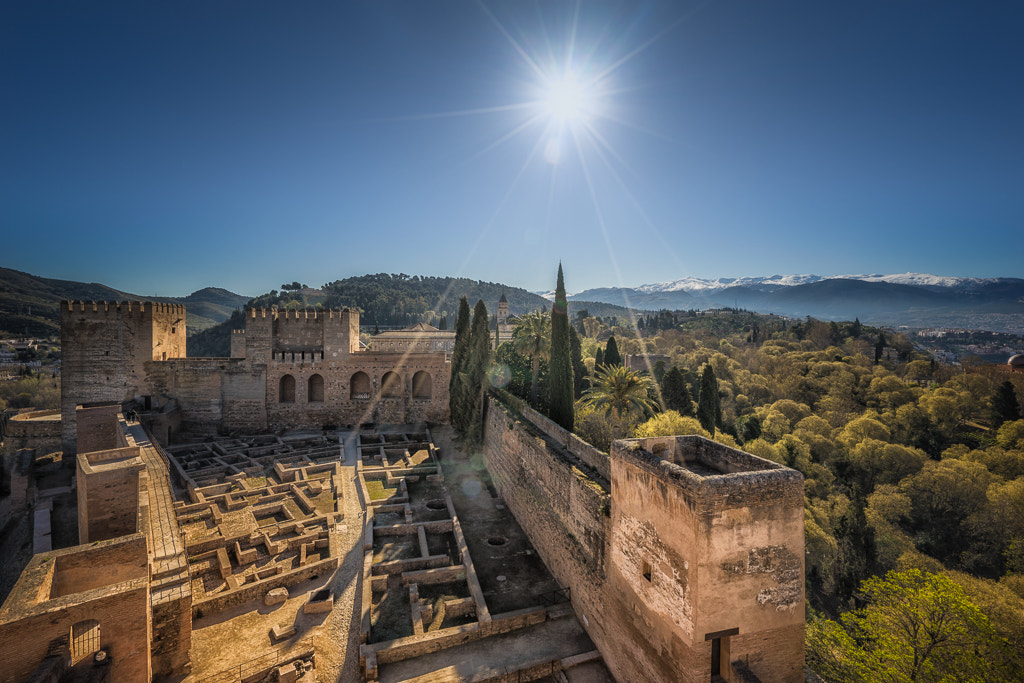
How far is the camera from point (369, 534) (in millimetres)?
13992

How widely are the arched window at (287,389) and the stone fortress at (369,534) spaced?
456 millimetres

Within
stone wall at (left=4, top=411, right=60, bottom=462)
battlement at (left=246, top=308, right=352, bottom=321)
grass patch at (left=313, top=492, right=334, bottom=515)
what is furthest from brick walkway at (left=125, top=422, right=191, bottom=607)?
stone wall at (left=4, top=411, right=60, bottom=462)

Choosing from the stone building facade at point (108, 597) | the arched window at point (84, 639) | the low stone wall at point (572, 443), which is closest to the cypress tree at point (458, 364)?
the low stone wall at point (572, 443)

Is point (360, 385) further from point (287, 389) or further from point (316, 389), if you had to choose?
point (287, 389)

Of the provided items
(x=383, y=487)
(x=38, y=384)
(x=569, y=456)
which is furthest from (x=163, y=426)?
(x=38, y=384)

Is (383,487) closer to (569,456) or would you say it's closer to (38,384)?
(569,456)

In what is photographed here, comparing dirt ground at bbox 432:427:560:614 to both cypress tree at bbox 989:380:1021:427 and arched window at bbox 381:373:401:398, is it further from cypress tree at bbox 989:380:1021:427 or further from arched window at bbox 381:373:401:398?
cypress tree at bbox 989:380:1021:427

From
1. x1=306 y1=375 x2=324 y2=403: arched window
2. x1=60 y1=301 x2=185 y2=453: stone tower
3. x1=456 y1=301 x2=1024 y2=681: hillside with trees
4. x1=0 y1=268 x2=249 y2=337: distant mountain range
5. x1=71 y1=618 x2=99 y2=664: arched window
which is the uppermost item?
x1=0 y1=268 x2=249 y2=337: distant mountain range

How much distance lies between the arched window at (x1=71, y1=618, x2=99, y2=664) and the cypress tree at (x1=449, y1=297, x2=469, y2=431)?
18106mm

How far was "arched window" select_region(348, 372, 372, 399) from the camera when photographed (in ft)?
87.4

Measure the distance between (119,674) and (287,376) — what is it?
63.0 feet

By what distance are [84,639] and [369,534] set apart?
7.39 m

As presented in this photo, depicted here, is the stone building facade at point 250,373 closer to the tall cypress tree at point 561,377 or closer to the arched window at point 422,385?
the arched window at point 422,385

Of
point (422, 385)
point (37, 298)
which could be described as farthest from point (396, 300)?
point (422, 385)
